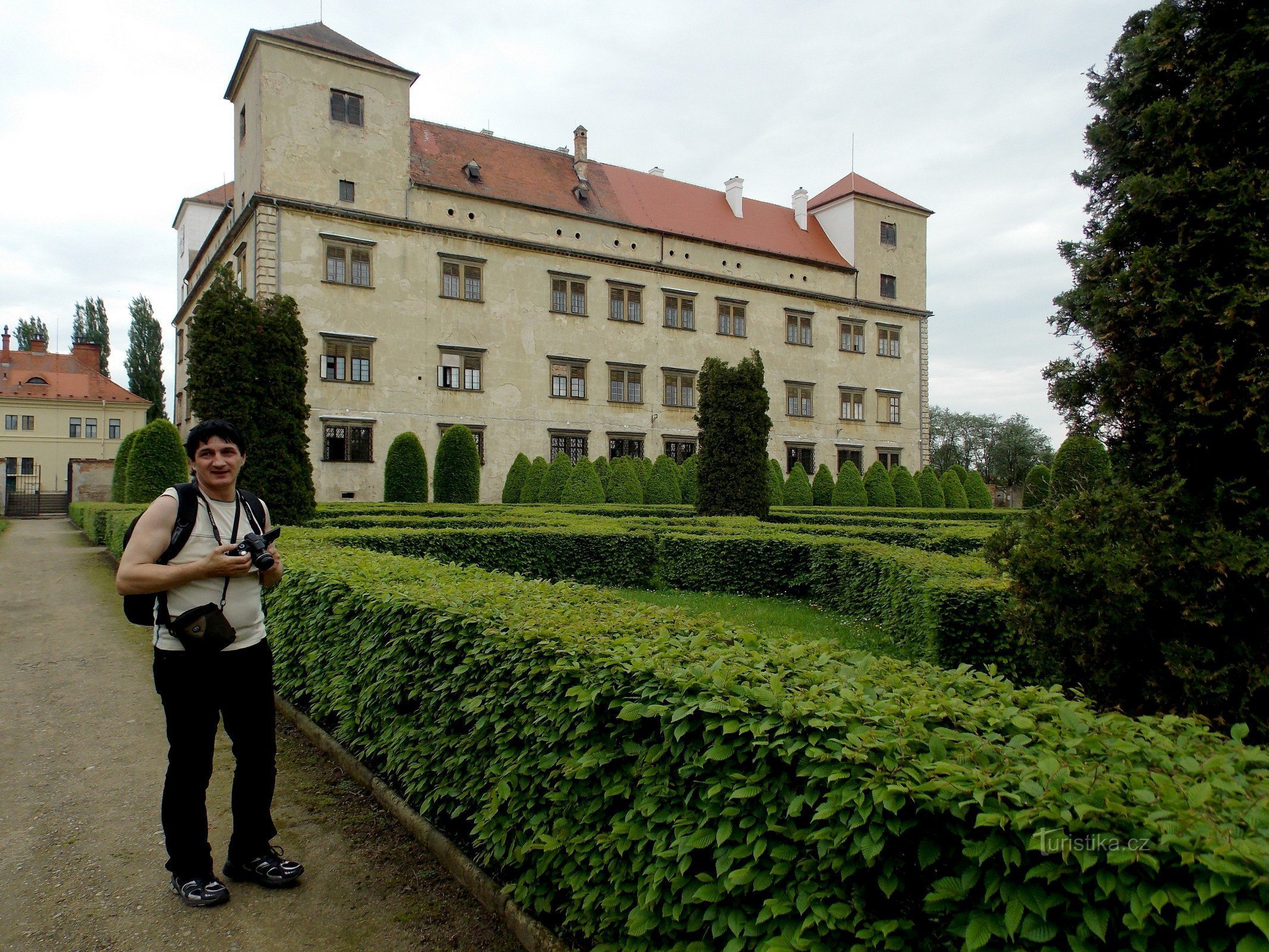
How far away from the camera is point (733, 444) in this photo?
19.1 metres

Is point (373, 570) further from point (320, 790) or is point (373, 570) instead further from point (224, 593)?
point (224, 593)

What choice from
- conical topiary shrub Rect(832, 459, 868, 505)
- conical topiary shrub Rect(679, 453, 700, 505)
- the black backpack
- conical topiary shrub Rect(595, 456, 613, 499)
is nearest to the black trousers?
the black backpack

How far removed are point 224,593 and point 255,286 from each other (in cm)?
2870

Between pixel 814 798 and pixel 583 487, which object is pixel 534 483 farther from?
pixel 814 798

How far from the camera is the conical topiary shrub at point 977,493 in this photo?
3897cm

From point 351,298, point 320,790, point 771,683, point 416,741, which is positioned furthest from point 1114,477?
point 351,298

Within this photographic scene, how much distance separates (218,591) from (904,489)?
37.6 m

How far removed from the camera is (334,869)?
4.11 metres

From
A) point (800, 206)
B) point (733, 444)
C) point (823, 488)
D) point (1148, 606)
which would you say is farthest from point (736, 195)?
point (1148, 606)

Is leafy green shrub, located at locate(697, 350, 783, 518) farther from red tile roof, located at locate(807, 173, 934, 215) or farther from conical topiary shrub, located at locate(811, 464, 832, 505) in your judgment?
red tile roof, located at locate(807, 173, 934, 215)

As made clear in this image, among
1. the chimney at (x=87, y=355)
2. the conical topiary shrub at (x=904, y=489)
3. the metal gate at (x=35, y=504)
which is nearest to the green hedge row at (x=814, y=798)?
the conical topiary shrub at (x=904, y=489)

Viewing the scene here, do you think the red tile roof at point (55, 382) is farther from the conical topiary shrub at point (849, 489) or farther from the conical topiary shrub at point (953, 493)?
the conical topiary shrub at point (953, 493)

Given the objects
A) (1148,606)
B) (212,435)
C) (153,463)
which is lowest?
(1148,606)

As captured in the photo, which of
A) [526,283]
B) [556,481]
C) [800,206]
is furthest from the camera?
[800,206]
